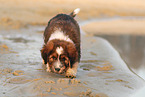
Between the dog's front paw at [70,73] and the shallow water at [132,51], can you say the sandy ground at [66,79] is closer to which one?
the dog's front paw at [70,73]

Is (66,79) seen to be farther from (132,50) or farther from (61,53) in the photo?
(132,50)

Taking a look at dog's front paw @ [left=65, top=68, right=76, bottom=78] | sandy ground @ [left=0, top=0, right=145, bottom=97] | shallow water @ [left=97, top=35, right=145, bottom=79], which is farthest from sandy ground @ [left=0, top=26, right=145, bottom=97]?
shallow water @ [left=97, top=35, right=145, bottom=79]

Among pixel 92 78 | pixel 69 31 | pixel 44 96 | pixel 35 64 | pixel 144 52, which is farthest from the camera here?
pixel 144 52

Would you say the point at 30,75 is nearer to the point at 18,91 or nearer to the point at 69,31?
the point at 18,91

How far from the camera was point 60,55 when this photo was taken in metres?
4.64

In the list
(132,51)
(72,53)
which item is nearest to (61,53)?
(72,53)

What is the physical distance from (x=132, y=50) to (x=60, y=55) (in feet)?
14.4

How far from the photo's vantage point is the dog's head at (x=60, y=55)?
4.65m

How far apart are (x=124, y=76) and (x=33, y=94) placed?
7.48 feet

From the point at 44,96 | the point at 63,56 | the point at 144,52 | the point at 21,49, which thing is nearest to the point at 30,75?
the point at 63,56

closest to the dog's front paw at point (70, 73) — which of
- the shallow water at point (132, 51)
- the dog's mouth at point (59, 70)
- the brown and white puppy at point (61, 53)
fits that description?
the brown and white puppy at point (61, 53)

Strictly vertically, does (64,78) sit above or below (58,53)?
below

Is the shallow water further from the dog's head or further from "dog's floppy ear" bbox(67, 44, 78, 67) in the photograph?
the dog's head

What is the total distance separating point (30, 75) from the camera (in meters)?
4.91
